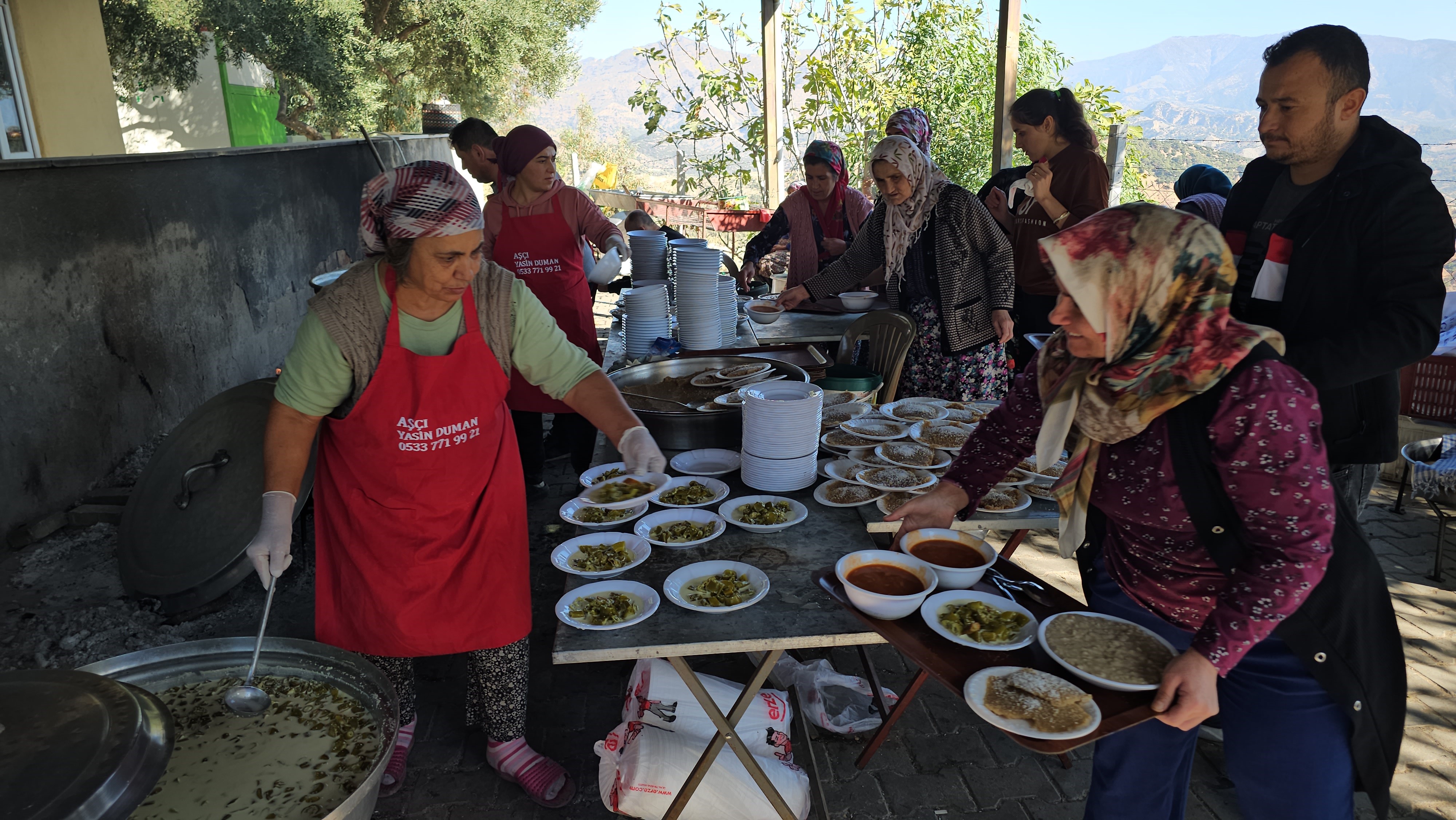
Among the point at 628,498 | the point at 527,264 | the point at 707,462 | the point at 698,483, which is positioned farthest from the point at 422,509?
the point at 527,264

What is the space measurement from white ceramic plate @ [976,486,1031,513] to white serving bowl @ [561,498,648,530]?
97 centimetres

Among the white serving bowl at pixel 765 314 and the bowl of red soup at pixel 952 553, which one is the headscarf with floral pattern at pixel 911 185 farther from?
the bowl of red soup at pixel 952 553

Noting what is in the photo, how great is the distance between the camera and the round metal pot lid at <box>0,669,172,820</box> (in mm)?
1131

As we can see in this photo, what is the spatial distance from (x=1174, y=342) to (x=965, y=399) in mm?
2349

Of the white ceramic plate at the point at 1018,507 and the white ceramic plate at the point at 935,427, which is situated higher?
the white ceramic plate at the point at 935,427

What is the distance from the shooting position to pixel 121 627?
11.6 ft

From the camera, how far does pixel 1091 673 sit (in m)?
1.60

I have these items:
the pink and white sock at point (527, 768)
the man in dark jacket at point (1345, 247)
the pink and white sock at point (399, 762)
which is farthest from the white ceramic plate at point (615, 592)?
the man in dark jacket at point (1345, 247)

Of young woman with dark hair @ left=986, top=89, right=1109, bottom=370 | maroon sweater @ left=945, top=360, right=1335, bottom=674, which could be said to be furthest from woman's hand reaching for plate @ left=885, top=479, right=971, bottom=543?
young woman with dark hair @ left=986, top=89, right=1109, bottom=370

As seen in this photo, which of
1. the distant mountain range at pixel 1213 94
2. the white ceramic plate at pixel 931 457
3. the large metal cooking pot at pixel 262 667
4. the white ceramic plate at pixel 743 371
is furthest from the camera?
the distant mountain range at pixel 1213 94

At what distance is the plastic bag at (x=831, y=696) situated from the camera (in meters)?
2.98

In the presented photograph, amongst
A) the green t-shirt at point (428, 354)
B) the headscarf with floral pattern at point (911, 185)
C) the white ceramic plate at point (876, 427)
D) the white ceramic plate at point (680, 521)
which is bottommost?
the white ceramic plate at point (680, 521)

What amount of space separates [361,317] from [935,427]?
193 cm

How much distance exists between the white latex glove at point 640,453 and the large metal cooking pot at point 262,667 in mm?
885
